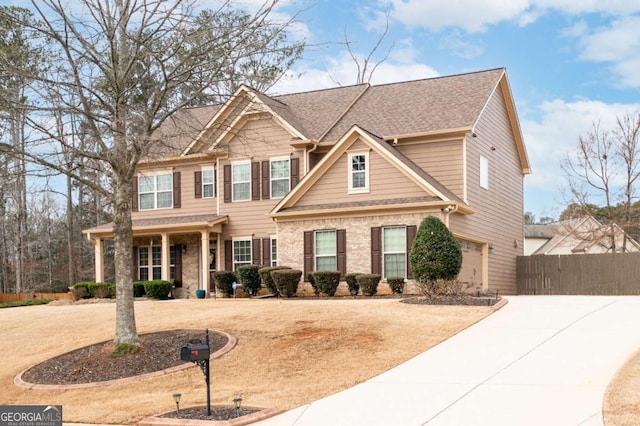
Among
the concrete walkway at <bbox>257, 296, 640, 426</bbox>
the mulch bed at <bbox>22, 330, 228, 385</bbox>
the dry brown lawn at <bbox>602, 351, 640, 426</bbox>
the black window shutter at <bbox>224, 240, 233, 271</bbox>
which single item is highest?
the black window shutter at <bbox>224, 240, 233, 271</bbox>

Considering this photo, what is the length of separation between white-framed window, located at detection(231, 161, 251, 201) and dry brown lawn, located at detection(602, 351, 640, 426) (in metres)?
19.3

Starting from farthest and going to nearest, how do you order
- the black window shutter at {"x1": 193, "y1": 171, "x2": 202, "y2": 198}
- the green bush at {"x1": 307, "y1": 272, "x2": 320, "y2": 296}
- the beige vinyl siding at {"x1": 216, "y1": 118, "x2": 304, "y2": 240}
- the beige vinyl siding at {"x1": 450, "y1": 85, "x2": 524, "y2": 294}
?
the black window shutter at {"x1": 193, "y1": 171, "x2": 202, "y2": 198}
the beige vinyl siding at {"x1": 216, "y1": 118, "x2": 304, "y2": 240}
the beige vinyl siding at {"x1": 450, "y1": 85, "x2": 524, "y2": 294}
the green bush at {"x1": 307, "y1": 272, "x2": 320, "y2": 296}

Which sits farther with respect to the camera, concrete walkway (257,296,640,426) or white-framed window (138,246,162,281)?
white-framed window (138,246,162,281)

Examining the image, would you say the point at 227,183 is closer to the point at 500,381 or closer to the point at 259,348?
the point at 259,348

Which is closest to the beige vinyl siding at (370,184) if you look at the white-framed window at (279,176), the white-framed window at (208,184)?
the white-framed window at (279,176)

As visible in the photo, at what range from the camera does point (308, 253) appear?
25438 mm

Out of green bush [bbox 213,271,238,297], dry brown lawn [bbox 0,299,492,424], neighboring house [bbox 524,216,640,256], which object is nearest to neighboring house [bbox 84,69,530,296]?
green bush [bbox 213,271,238,297]

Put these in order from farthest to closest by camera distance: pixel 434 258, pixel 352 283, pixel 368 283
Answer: pixel 352 283
pixel 368 283
pixel 434 258

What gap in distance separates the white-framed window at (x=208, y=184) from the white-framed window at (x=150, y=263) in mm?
3081

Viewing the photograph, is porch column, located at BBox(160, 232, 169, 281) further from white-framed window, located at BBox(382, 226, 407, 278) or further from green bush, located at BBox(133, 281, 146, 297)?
white-framed window, located at BBox(382, 226, 407, 278)

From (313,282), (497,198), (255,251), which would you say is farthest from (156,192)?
(497,198)

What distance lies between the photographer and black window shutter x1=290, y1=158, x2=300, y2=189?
27.8 meters

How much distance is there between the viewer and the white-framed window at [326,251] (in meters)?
25.1

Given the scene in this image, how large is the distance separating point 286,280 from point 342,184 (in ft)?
12.6
